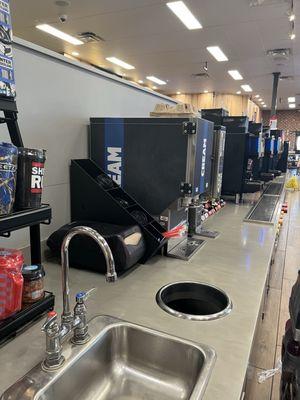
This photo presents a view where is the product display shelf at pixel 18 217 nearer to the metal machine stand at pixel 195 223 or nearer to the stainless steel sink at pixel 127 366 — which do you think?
the stainless steel sink at pixel 127 366

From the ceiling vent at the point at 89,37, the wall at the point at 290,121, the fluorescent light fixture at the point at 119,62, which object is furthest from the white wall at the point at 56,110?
the wall at the point at 290,121

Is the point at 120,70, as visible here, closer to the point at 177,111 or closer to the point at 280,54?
the point at 280,54

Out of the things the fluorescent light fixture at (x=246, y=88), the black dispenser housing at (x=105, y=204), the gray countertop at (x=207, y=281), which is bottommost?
the gray countertop at (x=207, y=281)

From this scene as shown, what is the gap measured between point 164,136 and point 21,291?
1.00m

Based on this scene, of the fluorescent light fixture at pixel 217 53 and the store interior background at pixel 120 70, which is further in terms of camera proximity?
the fluorescent light fixture at pixel 217 53

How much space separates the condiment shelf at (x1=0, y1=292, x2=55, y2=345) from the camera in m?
0.87

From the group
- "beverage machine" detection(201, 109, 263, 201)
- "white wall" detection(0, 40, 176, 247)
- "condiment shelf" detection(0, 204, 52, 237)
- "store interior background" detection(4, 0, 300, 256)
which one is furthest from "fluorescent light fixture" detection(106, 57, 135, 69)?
"condiment shelf" detection(0, 204, 52, 237)

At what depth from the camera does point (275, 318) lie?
2328 millimetres

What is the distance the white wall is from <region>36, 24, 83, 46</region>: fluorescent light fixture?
4.28m

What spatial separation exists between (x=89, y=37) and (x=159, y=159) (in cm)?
495

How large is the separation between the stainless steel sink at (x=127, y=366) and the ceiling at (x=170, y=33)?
4290mm

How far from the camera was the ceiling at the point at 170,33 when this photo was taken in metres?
4.30

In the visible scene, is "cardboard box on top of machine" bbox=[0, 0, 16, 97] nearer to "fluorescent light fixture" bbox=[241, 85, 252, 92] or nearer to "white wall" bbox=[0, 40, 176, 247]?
"white wall" bbox=[0, 40, 176, 247]

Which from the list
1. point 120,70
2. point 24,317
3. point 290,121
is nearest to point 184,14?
point 120,70
